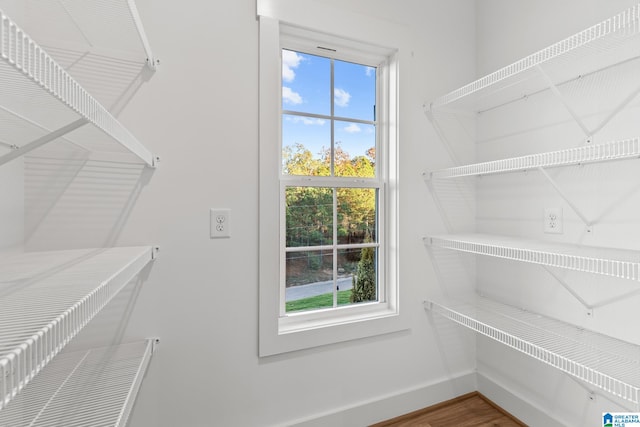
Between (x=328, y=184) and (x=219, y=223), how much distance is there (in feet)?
1.86

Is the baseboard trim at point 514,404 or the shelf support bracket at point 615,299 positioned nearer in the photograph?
the shelf support bracket at point 615,299

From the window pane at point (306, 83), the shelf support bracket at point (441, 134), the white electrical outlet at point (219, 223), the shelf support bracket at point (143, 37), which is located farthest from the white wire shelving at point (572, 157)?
the shelf support bracket at point (143, 37)

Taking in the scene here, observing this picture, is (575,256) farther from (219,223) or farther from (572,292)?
(219,223)

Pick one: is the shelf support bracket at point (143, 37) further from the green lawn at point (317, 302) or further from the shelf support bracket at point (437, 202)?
the shelf support bracket at point (437, 202)

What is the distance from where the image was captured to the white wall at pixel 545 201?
3.95 ft

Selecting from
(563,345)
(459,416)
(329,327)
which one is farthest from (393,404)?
(563,345)

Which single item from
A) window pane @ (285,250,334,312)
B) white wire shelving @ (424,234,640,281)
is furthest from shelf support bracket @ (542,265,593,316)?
window pane @ (285,250,334,312)

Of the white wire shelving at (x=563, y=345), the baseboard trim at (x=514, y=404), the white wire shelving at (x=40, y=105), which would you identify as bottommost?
the baseboard trim at (x=514, y=404)

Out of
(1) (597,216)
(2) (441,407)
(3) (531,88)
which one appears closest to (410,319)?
(2) (441,407)

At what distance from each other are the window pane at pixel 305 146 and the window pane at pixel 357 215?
0.17 metres

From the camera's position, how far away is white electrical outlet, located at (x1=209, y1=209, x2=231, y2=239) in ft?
4.21

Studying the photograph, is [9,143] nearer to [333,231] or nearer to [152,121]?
[152,121]

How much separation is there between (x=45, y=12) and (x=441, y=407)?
244 centimetres

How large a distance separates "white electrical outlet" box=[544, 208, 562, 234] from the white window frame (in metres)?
0.68
